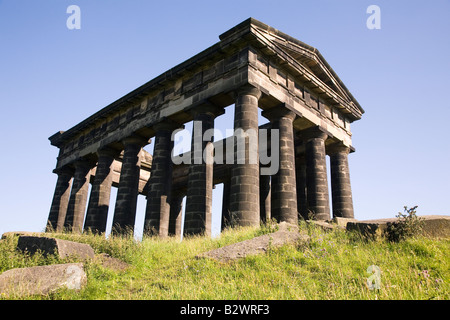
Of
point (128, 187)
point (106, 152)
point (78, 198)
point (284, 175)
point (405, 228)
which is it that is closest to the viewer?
point (405, 228)

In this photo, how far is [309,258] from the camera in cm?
805

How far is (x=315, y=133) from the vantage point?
68.6ft

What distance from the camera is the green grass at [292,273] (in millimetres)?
6074

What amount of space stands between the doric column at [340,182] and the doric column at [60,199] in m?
20.3

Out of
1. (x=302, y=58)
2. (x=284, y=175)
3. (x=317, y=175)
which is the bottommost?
(x=284, y=175)

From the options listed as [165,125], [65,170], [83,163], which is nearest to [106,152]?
[83,163]

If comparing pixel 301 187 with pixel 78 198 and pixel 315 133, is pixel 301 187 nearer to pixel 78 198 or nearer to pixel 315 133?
pixel 315 133

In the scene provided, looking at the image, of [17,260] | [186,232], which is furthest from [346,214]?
[17,260]

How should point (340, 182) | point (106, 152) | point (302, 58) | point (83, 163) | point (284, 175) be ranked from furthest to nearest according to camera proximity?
point (83, 163) → point (106, 152) → point (340, 182) → point (302, 58) → point (284, 175)

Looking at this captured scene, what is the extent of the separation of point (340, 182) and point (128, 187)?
13033 millimetres

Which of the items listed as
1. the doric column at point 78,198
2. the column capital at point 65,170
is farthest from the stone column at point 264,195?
the column capital at point 65,170

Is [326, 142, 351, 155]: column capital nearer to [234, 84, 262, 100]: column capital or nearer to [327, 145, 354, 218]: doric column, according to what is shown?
[327, 145, 354, 218]: doric column

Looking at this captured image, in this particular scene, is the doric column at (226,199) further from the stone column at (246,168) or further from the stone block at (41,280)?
the stone block at (41,280)
